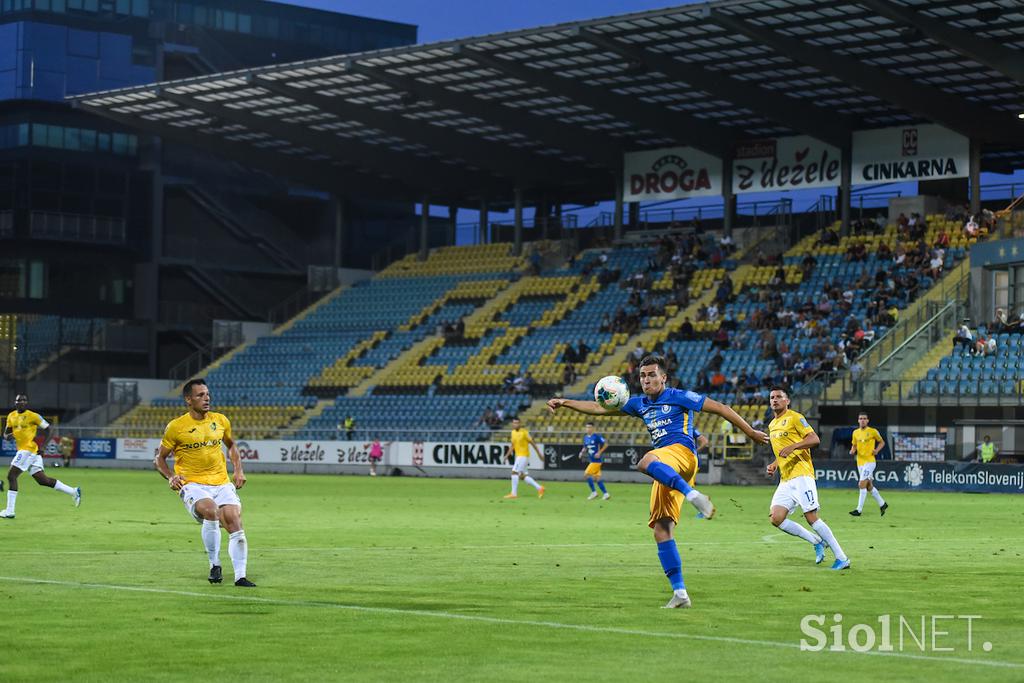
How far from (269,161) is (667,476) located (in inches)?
2741

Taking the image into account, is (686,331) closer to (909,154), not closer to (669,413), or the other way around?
(909,154)

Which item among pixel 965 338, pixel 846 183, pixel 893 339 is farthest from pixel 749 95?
pixel 965 338

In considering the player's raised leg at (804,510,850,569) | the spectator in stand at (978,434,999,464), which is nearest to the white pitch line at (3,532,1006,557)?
the player's raised leg at (804,510,850,569)

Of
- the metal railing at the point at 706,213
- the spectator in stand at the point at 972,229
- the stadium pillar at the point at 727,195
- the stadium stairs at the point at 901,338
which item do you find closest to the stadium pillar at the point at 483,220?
the metal railing at the point at 706,213

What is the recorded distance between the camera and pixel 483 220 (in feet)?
292

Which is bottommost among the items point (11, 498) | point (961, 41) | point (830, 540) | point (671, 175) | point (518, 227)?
point (11, 498)

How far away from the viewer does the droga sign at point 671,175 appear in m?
75.7

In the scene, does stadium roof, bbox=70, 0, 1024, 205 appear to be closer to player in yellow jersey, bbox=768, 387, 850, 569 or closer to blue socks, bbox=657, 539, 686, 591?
player in yellow jersey, bbox=768, 387, 850, 569

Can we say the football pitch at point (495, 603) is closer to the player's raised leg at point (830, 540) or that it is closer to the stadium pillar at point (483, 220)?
the player's raised leg at point (830, 540)

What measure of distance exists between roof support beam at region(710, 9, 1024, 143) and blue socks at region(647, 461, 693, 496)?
136ft

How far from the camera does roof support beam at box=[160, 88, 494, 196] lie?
245 feet

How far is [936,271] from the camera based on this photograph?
63312mm

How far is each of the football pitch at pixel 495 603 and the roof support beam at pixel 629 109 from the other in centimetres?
3444

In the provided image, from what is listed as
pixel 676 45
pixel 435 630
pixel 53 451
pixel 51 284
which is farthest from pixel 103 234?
pixel 435 630
